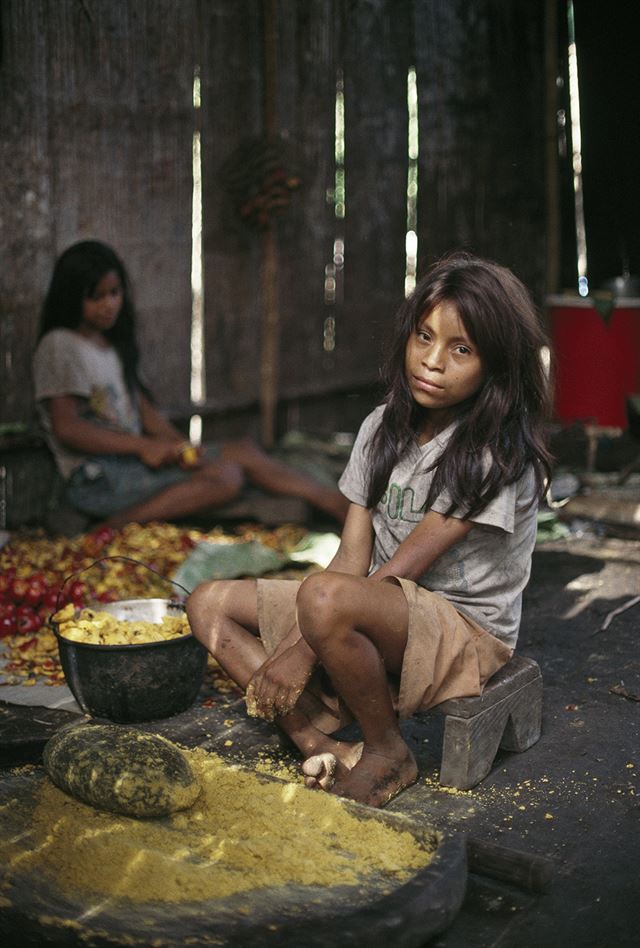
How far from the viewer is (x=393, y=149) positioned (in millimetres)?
7992

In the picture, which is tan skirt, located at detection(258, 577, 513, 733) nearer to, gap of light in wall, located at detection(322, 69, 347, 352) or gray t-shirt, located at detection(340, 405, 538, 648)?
gray t-shirt, located at detection(340, 405, 538, 648)

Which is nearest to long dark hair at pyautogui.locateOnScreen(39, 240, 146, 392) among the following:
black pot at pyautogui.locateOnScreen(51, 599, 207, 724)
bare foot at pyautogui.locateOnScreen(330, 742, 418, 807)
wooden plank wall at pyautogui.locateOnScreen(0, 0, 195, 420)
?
wooden plank wall at pyautogui.locateOnScreen(0, 0, 195, 420)

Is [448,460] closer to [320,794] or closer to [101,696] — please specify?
[320,794]

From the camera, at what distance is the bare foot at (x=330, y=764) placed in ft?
10.1

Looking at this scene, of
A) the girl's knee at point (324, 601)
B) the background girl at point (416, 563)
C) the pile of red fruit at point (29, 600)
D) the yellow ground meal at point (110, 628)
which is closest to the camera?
the girl's knee at point (324, 601)

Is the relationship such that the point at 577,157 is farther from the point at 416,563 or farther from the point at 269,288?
the point at 416,563

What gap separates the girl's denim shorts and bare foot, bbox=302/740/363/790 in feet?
9.14

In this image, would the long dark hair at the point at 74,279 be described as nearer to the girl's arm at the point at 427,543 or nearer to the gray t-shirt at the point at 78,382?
the gray t-shirt at the point at 78,382

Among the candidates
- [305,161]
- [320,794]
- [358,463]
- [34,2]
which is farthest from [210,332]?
[320,794]

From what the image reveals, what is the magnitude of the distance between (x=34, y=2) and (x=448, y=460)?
358 cm

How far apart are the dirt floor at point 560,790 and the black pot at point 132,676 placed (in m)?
Result: 0.09

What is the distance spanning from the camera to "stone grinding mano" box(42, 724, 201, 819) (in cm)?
279

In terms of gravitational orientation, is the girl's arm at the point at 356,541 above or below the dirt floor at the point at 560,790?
above

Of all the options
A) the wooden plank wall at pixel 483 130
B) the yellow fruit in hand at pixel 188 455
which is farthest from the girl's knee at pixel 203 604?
the wooden plank wall at pixel 483 130
